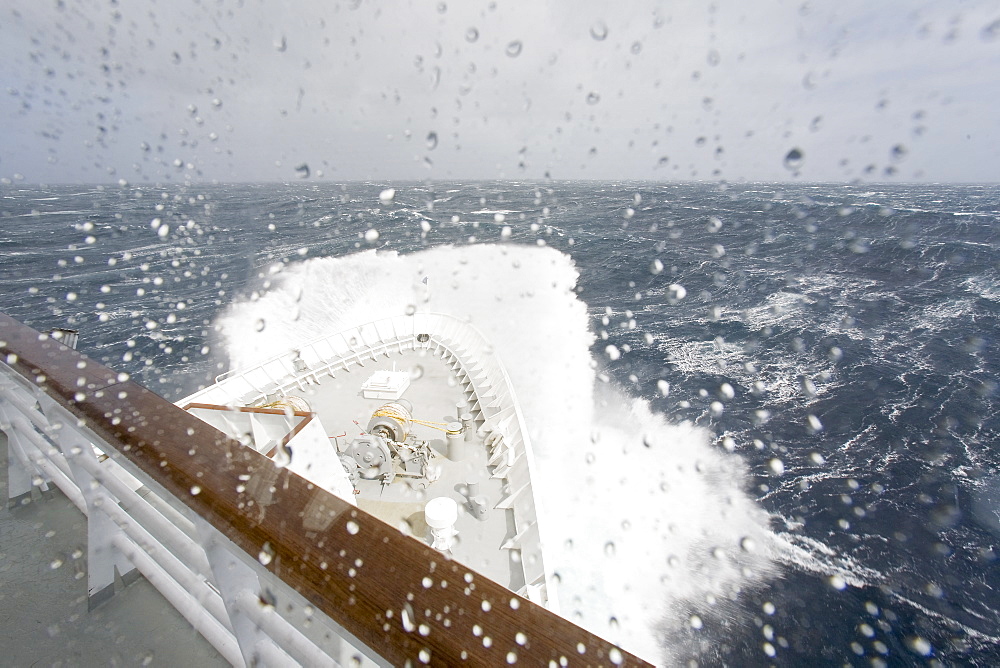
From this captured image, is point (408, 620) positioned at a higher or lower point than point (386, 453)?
higher

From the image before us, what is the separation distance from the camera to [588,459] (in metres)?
8.77

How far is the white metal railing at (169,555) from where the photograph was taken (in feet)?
3.32

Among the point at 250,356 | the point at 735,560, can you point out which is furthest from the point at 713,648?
the point at 250,356

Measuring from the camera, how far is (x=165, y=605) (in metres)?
1.74

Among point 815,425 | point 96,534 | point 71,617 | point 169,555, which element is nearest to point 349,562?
point 169,555

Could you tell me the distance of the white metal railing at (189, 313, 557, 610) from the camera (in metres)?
4.75

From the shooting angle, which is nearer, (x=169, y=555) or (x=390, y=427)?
(x=169, y=555)

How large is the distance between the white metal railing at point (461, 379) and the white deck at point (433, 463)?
0.17 meters

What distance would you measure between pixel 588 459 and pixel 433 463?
12.8 ft

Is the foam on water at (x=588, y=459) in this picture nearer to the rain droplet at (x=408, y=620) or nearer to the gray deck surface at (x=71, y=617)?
the gray deck surface at (x=71, y=617)

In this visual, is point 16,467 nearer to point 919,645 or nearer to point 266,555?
point 266,555

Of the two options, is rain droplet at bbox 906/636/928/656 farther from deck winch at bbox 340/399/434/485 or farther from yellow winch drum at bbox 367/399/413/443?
yellow winch drum at bbox 367/399/413/443

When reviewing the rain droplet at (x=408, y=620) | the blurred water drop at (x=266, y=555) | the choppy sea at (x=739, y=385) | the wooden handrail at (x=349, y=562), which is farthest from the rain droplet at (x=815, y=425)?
the blurred water drop at (x=266, y=555)

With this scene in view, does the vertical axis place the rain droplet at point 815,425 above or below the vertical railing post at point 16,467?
below
